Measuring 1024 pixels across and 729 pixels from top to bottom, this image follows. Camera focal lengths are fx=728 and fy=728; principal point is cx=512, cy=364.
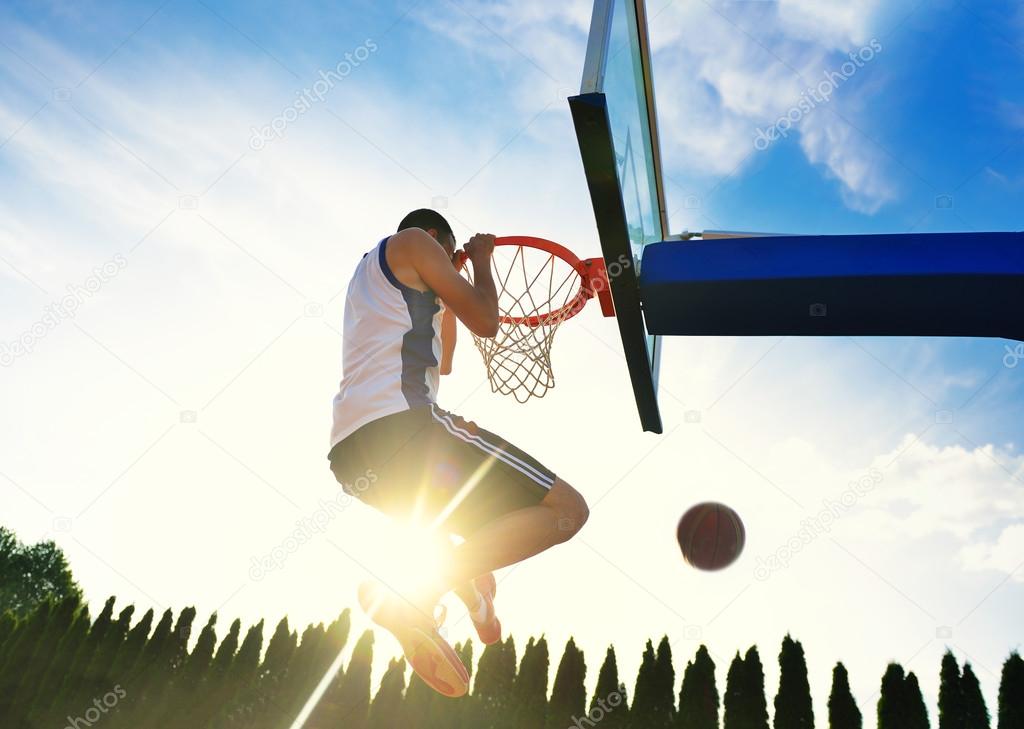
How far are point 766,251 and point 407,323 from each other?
2.09 m

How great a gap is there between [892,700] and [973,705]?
892 millimetres

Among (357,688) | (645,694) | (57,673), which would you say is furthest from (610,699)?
(57,673)

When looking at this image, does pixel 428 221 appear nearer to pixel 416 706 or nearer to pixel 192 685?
pixel 416 706

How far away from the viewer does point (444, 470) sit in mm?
2107

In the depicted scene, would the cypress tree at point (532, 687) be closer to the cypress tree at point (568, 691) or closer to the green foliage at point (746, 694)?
the cypress tree at point (568, 691)

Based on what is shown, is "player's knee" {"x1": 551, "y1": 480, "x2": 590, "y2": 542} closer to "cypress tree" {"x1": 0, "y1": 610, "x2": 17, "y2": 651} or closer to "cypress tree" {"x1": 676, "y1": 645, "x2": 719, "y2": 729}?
"cypress tree" {"x1": 676, "y1": 645, "x2": 719, "y2": 729}

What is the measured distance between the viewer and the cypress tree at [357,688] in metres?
11.4

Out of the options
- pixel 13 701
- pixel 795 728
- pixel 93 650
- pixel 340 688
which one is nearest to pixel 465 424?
pixel 795 728

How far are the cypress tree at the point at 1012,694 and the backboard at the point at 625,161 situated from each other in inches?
298

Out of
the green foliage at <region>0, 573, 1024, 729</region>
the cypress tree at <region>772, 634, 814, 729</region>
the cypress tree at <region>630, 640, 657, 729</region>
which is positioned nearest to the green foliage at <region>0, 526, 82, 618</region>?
the green foliage at <region>0, 573, 1024, 729</region>

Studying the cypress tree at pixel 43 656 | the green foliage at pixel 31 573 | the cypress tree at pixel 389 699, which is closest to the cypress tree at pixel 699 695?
the cypress tree at pixel 389 699

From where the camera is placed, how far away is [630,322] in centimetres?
364

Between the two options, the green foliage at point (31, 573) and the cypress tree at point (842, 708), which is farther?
the green foliage at point (31, 573)

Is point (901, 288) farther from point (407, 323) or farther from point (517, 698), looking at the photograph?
point (517, 698)
